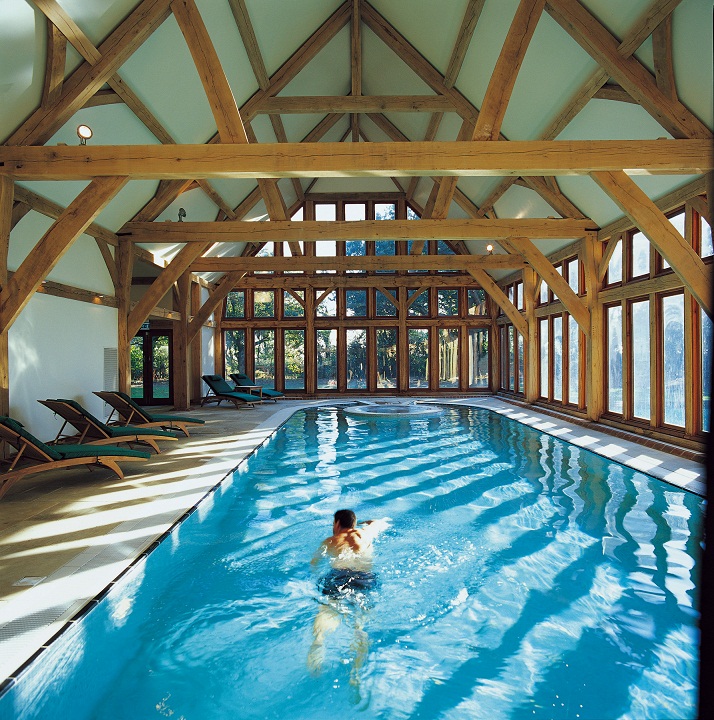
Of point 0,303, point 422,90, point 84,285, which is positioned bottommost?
point 0,303

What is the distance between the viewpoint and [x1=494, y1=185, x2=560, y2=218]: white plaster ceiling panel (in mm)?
10289

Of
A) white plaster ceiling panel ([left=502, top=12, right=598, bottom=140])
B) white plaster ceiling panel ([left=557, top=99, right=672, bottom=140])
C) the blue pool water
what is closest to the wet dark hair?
the blue pool water

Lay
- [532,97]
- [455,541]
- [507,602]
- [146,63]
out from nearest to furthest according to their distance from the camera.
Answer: [507,602] → [455,541] → [146,63] → [532,97]

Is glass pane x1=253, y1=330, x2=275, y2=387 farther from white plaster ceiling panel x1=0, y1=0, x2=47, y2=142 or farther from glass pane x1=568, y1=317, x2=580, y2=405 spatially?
white plaster ceiling panel x1=0, y1=0, x2=47, y2=142

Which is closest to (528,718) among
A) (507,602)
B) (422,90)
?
(507,602)

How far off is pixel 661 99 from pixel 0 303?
706 cm

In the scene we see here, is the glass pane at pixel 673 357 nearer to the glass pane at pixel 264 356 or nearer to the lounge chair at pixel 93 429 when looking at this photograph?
the lounge chair at pixel 93 429

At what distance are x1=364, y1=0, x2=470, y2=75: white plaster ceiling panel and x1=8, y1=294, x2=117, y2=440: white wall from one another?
670cm

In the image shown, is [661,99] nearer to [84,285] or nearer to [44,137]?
[44,137]

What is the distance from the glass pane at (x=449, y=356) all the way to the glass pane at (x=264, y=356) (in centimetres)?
504

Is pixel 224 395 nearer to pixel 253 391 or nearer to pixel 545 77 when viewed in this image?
pixel 253 391

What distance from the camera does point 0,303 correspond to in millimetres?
5801

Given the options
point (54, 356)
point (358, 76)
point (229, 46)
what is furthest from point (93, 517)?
point (358, 76)

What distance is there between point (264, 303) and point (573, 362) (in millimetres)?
9032
